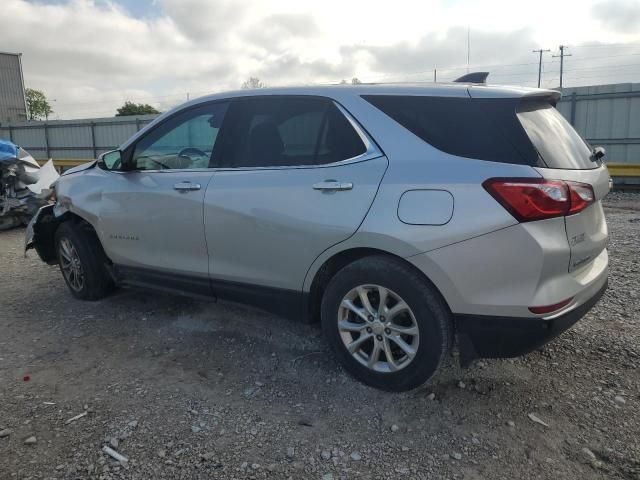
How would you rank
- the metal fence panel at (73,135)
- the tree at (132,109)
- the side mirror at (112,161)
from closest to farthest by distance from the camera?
the side mirror at (112,161) → the metal fence panel at (73,135) → the tree at (132,109)

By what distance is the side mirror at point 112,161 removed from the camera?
439 centimetres

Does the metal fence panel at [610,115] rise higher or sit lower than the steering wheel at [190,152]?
higher

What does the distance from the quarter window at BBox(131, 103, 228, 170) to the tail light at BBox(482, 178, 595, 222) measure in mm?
2072

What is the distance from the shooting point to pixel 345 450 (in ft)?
8.73

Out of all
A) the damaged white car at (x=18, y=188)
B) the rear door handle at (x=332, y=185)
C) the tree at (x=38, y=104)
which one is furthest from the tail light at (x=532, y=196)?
the tree at (x=38, y=104)

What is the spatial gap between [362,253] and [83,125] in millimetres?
22052

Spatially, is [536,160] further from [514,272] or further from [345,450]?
[345,450]

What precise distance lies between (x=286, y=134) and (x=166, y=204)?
1116 mm

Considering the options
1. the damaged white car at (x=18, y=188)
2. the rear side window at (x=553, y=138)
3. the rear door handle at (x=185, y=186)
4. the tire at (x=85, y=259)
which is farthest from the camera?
the damaged white car at (x=18, y=188)

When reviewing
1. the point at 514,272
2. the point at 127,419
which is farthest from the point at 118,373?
the point at 514,272

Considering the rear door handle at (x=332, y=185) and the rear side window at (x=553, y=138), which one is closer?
the rear side window at (x=553, y=138)

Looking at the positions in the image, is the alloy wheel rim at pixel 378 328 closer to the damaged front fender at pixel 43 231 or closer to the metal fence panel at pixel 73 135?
the damaged front fender at pixel 43 231

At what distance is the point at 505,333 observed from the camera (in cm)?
272

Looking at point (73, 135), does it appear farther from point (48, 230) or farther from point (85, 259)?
point (85, 259)
